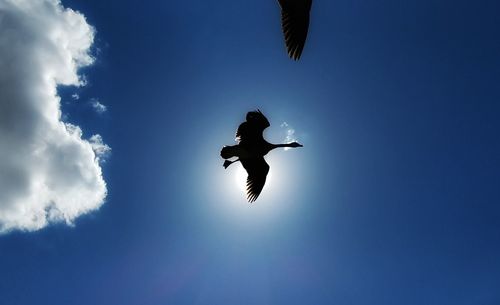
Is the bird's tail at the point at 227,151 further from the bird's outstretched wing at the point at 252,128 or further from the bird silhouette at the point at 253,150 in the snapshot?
the bird's outstretched wing at the point at 252,128

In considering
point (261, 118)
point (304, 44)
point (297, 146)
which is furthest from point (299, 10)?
point (297, 146)

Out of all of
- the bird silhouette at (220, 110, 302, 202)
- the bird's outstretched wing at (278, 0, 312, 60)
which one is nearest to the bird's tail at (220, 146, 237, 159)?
the bird silhouette at (220, 110, 302, 202)

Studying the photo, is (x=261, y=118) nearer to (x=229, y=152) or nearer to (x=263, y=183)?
(x=229, y=152)

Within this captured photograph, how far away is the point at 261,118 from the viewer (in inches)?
491

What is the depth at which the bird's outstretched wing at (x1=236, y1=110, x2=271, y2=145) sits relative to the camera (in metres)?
12.4

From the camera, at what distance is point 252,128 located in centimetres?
1287

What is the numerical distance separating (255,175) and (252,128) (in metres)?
2.40

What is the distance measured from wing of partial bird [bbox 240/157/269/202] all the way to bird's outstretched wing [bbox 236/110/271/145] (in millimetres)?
1335

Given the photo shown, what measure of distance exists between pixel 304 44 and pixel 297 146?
5.55m

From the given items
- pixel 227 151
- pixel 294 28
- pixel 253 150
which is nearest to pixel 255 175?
pixel 253 150

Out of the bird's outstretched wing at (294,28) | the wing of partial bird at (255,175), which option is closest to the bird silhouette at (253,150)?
the wing of partial bird at (255,175)

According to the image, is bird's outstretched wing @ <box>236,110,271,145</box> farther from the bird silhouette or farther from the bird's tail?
the bird's tail

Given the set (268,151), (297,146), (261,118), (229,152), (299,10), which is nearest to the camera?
(299,10)

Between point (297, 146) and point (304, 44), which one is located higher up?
point (297, 146)
